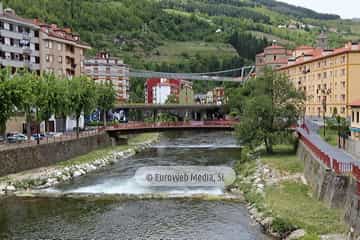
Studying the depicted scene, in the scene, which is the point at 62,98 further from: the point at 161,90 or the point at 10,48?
the point at 161,90

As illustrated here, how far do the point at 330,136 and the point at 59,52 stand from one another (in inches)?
1789

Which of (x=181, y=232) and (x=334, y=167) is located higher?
(x=334, y=167)

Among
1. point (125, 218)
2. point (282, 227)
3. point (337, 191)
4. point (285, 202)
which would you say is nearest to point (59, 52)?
point (125, 218)

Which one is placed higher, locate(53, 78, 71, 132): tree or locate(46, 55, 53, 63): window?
locate(46, 55, 53, 63): window

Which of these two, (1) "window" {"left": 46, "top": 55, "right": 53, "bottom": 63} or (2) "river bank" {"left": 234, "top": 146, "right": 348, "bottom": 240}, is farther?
(1) "window" {"left": 46, "top": 55, "right": 53, "bottom": 63}

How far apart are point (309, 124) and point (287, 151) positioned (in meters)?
12.9

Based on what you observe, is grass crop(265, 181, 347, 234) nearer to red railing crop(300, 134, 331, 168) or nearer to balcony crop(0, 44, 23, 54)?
red railing crop(300, 134, 331, 168)

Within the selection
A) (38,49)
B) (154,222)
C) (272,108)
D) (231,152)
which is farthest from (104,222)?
(38,49)

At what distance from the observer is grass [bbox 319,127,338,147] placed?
1681 inches

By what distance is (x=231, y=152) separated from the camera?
62000 mm

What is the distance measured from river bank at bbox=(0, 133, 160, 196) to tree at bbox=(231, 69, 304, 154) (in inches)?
657

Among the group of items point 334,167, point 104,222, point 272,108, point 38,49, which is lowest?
point 104,222

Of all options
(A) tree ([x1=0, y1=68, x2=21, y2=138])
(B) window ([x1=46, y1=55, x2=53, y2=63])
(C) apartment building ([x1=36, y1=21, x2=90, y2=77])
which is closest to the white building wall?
(C) apartment building ([x1=36, y1=21, x2=90, y2=77])

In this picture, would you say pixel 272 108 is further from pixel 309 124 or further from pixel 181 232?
pixel 181 232
